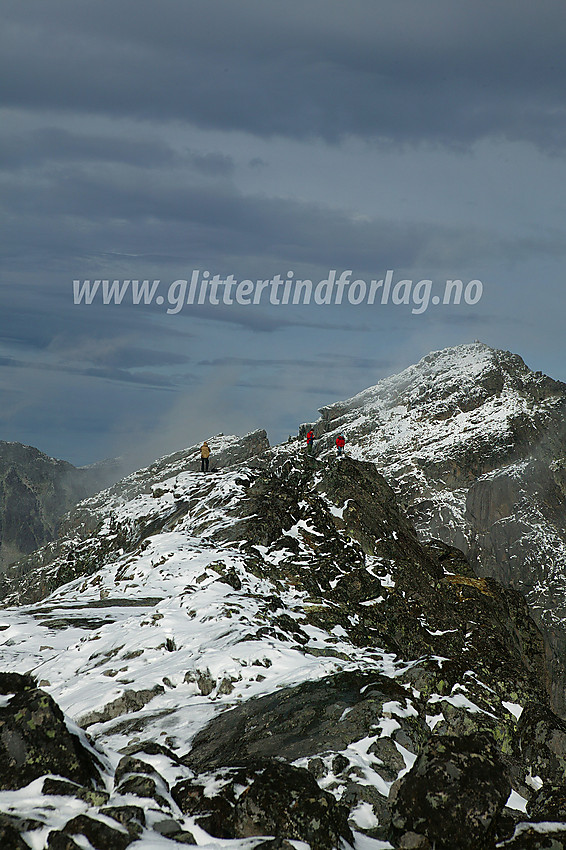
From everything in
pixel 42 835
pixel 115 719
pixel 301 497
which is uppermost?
pixel 301 497

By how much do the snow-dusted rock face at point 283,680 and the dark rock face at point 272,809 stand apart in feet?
0.08

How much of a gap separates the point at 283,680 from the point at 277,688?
52 centimetres

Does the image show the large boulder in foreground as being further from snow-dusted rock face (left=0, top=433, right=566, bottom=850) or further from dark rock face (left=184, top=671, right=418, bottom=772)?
dark rock face (left=184, top=671, right=418, bottom=772)

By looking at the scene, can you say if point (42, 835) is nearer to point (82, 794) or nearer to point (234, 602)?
point (82, 794)

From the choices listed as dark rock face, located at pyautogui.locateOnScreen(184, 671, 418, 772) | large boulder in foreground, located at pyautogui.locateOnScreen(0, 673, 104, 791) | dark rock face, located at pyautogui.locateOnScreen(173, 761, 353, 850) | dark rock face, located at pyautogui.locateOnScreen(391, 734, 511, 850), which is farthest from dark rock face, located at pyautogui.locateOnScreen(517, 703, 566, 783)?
large boulder in foreground, located at pyautogui.locateOnScreen(0, 673, 104, 791)

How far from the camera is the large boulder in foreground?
7.55m

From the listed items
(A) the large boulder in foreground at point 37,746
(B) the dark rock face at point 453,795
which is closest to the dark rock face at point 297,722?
(A) the large boulder in foreground at point 37,746

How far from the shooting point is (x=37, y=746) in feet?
25.5

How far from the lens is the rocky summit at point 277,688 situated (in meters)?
7.34

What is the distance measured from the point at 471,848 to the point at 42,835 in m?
4.46

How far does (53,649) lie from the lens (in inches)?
825

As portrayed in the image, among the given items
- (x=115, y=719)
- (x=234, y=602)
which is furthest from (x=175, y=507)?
(x=115, y=719)

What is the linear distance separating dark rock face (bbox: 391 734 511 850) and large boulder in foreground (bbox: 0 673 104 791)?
371 cm

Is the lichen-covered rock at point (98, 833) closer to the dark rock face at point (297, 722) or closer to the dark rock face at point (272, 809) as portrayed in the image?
the dark rock face at point (272, 809)
